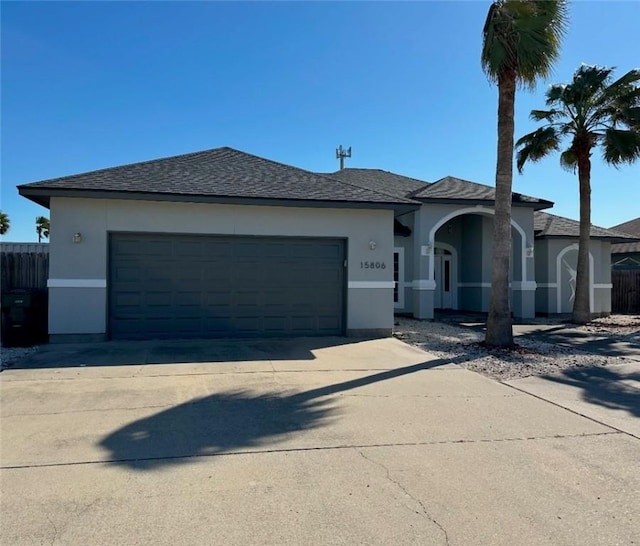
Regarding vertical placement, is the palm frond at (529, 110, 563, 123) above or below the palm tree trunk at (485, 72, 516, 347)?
above

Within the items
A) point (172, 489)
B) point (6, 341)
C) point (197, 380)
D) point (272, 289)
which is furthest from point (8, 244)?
point (172, 489)

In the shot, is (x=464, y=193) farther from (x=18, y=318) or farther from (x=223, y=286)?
(x=18, y=318)

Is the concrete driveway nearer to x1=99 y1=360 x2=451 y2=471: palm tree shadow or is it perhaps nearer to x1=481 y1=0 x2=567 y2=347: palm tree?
x1=99 y1=360 x2=451 y2=471: palm tree shadow

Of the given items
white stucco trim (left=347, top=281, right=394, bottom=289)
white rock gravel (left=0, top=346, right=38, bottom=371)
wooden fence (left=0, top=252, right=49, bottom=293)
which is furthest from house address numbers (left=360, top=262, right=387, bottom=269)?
wooden fence (left=0, top=252, right=49, bottom=293)

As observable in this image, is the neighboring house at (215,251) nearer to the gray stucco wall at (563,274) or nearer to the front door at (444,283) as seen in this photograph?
the front door at (444,283)

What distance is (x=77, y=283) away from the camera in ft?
35.9

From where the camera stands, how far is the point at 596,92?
15578 millimetres

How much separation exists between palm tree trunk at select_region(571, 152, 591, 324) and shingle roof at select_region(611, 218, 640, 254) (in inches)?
496

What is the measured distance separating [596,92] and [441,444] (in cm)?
1481

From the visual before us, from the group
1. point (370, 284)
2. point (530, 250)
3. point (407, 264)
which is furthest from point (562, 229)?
point (370, 284)

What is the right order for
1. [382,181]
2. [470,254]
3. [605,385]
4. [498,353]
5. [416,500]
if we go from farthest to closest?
1. [382,181]
2. [470,254]
3. [498,353]
4. [605,385]
5. [416,500]

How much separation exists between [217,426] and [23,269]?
383 inches

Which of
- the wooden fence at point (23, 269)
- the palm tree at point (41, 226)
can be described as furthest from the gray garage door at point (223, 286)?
the palm tree at point (41, 226)

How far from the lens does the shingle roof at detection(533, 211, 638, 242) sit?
19.2 meters
